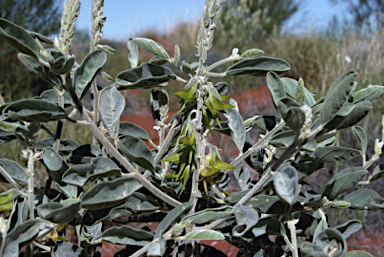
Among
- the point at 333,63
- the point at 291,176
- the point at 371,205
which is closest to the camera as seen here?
the point at 291,176

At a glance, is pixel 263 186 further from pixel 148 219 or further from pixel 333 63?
pixel 333 63

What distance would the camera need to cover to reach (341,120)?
1.22 feet

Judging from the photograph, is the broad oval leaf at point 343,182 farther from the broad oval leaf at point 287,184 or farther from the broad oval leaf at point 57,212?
the broad oval leaf at point 57,212

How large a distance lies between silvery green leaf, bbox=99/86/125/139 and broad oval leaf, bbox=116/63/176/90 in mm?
20

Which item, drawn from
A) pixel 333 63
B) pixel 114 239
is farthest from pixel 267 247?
pixel 333 63

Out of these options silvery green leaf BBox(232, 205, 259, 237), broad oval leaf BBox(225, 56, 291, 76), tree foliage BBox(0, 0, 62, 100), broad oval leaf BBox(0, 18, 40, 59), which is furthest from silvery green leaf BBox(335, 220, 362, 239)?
tree foliage BBox(0, 0, 62, 100)

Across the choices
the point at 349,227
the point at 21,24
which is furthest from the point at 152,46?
the point at 21,24

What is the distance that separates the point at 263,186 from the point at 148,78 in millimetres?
214

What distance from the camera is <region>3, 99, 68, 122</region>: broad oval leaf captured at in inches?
14.3

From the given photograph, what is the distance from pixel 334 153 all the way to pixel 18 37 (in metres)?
0.42

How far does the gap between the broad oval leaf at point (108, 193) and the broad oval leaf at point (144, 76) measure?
0.47ft

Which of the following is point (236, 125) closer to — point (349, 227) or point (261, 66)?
point (261, 66)

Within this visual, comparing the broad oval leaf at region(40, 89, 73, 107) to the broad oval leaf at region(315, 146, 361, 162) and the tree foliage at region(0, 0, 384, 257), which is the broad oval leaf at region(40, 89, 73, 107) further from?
the broad oval leaf at region(315, 146, 361, 162)

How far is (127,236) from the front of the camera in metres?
0.44
